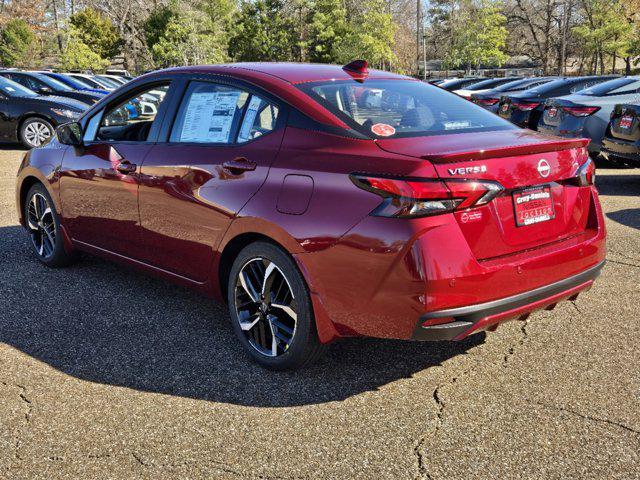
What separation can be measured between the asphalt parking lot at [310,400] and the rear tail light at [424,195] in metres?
0.99

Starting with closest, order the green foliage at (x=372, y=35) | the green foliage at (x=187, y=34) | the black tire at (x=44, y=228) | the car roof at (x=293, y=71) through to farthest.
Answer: the car roof at (x=293, y=71) < the black tire at (x=44, y=228) < the green foliage at (x=372, y=35) < the green foliage at (x=187, y=34)

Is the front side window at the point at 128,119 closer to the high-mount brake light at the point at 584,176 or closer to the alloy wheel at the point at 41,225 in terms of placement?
the alloy wheel at the point at 41,225

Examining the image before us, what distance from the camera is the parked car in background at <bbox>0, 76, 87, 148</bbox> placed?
549 inches

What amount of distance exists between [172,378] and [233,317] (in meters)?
0.49

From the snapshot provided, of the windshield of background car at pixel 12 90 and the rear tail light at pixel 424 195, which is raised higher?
the rear tail light at pixel 424 195

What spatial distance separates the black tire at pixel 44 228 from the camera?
5383 millimetres

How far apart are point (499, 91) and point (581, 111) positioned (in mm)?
7456

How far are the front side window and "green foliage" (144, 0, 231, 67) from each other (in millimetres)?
48579

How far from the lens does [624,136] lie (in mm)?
8836

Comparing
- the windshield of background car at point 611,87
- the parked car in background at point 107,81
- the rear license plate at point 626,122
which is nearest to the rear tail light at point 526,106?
the windshield of background car at point 611,87

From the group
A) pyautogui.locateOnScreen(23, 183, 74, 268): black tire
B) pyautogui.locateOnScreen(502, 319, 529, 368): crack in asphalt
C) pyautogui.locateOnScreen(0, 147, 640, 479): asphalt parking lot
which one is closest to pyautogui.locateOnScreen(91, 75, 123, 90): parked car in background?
pyautogui.locateOnScreen(23, 183, 74, 268): black tire

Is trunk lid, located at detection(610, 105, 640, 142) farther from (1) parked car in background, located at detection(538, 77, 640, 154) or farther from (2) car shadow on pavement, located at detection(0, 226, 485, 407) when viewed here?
(2) car shadow on pavement, located at detection(0, 226, 485, 407)

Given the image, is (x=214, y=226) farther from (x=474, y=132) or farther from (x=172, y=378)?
(x=474, y=132)

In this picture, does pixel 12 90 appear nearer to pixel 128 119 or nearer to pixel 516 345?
pixel 128 119
